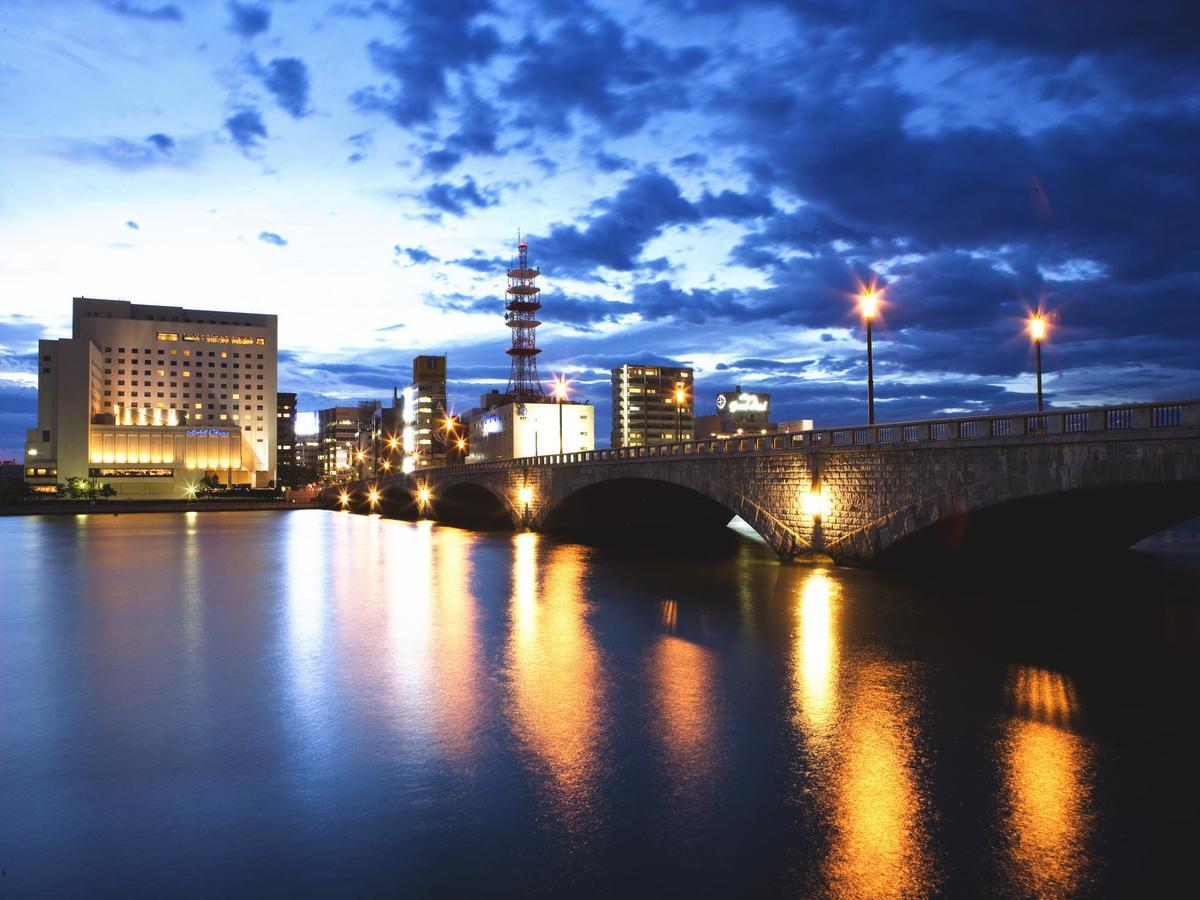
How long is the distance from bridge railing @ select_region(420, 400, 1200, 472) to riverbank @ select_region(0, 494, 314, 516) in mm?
101356

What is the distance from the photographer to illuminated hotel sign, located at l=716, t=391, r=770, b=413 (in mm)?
195125

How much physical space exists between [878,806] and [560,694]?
7.02 metres

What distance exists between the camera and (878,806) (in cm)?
1005

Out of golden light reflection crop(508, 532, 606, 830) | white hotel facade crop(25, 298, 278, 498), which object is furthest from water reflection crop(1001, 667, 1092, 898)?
white hotel facade crop(25, 298, 278, 498)

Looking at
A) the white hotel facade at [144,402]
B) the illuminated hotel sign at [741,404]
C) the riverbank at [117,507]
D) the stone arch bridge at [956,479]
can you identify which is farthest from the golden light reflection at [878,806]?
the illuminated hotel sign at [741,404]

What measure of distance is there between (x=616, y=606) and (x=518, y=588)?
629 centimetres

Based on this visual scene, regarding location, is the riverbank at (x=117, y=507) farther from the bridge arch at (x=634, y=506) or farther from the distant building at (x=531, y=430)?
the bridge arch at (x=634, y=506)

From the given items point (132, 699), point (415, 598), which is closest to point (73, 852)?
point (132, 699)

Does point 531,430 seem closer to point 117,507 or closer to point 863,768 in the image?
point 117,507

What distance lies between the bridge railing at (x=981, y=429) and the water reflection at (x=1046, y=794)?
11.0m

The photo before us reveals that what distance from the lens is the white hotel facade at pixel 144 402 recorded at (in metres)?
161

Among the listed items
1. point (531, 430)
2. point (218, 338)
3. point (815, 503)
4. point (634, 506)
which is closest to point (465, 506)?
point (531, 430)

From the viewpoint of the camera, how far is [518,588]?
3231cm

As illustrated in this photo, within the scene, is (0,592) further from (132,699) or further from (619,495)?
(619,495)
